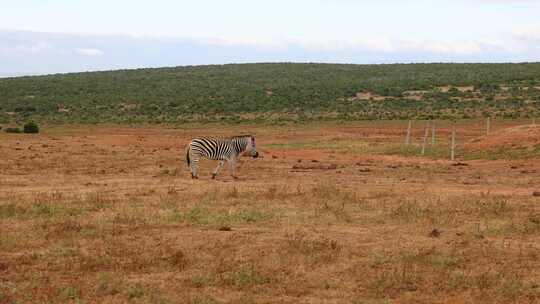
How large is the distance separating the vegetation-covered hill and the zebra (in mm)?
38825

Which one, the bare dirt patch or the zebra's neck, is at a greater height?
the zebra's neck

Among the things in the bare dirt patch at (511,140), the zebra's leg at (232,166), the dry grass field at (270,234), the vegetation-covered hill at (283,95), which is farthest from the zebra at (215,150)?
the vegetation-covered hill at (283,95)

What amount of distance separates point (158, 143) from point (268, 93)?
1601 inches

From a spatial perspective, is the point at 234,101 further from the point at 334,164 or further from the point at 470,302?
the point at 470,302

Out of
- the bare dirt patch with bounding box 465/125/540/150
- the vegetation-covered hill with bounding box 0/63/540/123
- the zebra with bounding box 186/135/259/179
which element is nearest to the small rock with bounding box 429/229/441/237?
the zebra with bounding box 186/135/259/179

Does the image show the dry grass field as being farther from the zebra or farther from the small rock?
the zebra

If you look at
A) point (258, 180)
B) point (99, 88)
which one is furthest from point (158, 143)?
point (99, 88)

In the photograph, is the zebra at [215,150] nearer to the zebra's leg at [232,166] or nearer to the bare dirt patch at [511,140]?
the zebra's leg at [232,166]

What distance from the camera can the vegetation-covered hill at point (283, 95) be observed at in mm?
66312

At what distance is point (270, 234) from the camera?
45.0ft

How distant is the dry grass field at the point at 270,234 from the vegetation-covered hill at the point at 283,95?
39768 mm

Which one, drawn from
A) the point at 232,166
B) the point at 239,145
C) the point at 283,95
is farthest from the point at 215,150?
the point at 283,95

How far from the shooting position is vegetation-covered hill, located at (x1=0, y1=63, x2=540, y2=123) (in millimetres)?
66312

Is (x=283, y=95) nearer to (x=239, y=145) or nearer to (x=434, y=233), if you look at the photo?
(x=239, y=145)
